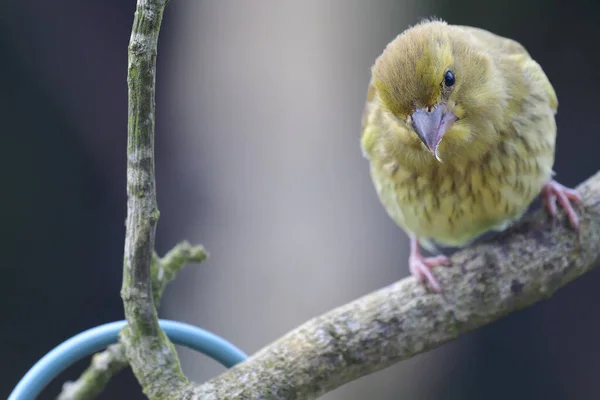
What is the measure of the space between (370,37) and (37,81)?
1.27 m

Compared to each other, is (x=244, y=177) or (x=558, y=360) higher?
(x=244, y=177)

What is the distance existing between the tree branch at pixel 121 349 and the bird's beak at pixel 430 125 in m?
0.45

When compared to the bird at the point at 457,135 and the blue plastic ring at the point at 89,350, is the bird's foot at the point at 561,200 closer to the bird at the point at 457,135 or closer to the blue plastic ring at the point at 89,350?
the bird at the point at 457,135

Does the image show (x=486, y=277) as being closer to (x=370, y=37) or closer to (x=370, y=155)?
(x=370, y=155)

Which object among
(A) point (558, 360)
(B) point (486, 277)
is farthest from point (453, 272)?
(A) point (558, 360)

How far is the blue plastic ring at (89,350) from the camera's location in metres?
1.06

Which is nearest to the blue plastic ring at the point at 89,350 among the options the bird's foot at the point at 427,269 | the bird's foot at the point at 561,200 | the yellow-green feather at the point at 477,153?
the bird's foot at the point at 427,269

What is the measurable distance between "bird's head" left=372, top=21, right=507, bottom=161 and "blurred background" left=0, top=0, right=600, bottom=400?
1.29m

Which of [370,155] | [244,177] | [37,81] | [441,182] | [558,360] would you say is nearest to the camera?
[441,182]

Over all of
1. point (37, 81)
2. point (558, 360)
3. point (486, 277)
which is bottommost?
point (558, 360)

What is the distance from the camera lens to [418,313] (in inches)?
56.1

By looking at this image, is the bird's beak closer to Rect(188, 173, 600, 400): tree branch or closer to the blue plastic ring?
Rect(188, 173, 600, 400): tree branch

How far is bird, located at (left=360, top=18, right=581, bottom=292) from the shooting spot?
4.42 ft

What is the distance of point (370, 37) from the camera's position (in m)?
2.90
